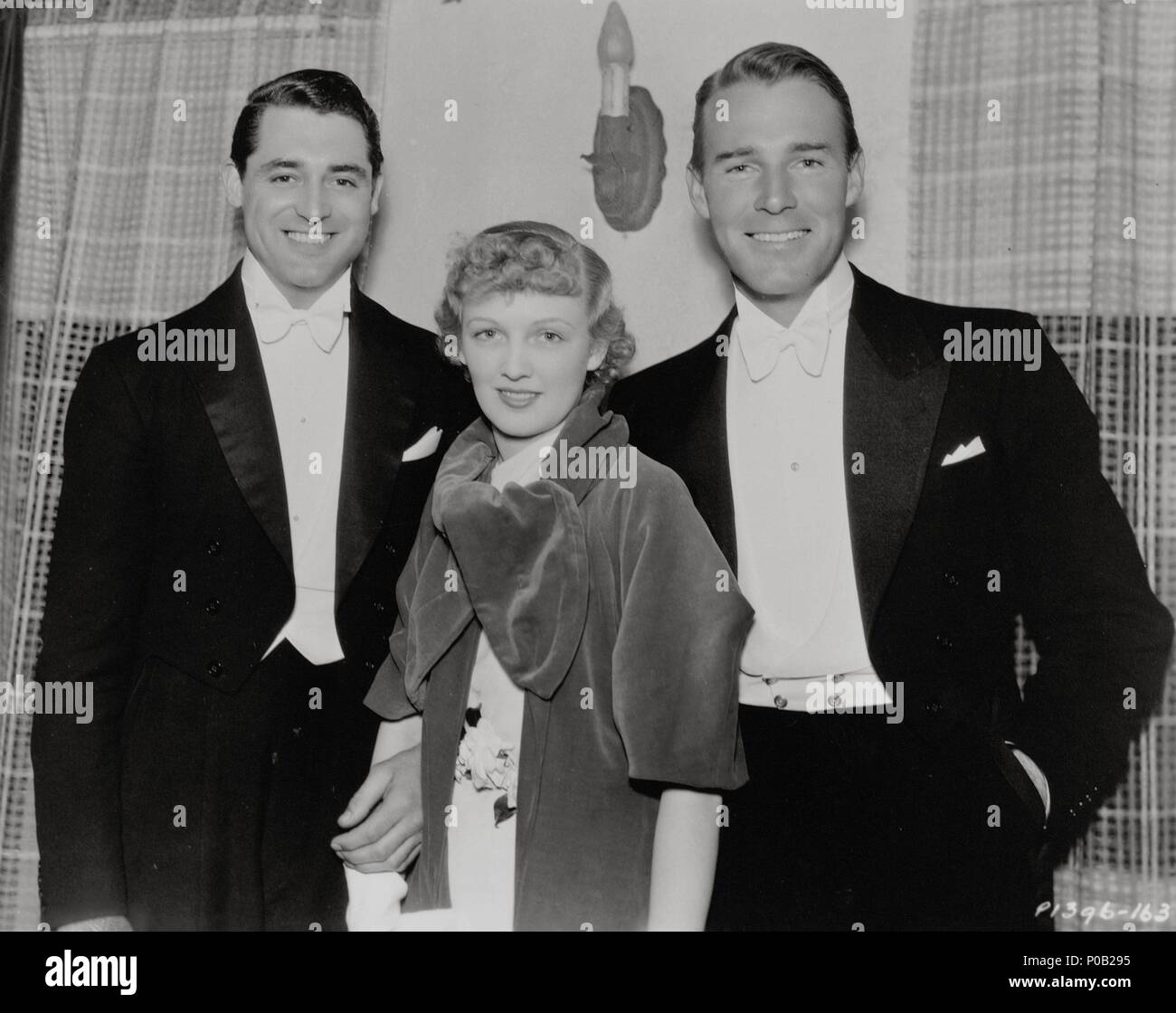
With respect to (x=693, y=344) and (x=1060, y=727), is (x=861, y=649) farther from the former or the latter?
(x=693, y=344)

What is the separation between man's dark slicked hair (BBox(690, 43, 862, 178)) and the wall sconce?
11 centimetres

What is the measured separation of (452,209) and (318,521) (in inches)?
25.3

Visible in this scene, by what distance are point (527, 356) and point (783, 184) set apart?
0.55 m

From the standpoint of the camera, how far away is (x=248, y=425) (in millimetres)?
2520

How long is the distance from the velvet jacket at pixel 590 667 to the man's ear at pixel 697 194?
1.64 ft

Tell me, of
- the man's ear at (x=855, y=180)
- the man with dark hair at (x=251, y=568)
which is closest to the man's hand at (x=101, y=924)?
the man with dark hair at (x=251, y=568)

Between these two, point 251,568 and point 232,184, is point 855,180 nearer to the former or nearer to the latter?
point 232,184

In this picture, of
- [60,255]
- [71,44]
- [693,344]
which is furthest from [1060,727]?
[71,44]

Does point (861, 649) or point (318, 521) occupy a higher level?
point (318, 521)

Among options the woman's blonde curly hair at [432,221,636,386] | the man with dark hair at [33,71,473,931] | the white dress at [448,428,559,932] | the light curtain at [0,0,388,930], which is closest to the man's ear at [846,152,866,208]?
the woman's blonde curly hair at [432,221,636,386]

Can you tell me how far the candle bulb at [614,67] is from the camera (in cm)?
261

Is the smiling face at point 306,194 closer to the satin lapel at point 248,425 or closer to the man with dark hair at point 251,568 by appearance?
the man with dark hair at point 251,568
